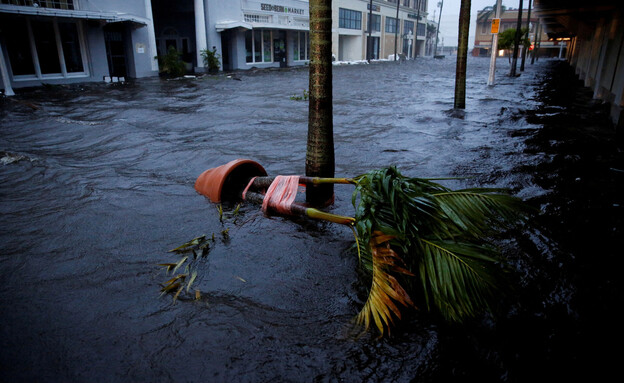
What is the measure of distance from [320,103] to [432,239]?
7.19 ft

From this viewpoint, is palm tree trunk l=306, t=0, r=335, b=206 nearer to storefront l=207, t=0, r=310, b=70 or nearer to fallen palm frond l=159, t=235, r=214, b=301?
fallen palm frond l=159, t=235, r=214, b=301

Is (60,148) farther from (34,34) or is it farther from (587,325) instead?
(34,34)

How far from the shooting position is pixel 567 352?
2.62 meters

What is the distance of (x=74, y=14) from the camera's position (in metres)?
17.7

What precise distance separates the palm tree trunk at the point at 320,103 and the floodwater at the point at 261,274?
597 mm

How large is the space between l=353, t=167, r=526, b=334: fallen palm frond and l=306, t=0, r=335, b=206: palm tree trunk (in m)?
1.41

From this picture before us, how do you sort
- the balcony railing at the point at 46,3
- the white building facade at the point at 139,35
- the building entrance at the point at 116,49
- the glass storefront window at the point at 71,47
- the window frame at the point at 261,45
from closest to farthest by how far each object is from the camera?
the balcony railing at the point at 46,3
the white building facade at the point at 139,35
the glass storefront window at the point at 71,47
the building entrance at the point at 116,49
the window frame at the point at 261,45

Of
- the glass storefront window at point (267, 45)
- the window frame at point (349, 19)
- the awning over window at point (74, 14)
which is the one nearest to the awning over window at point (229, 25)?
the glass storefront window at point (267, 45)

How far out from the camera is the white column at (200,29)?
26219 millimetres

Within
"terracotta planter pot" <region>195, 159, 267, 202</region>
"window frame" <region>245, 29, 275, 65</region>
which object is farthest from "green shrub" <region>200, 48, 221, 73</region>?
"terracotta planter pot" <region>195, 159, 267, 202</region>

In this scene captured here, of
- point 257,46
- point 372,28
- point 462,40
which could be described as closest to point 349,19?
point 372,28

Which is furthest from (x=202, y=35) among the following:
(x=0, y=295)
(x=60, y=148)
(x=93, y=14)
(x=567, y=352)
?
(x=567, y=352)

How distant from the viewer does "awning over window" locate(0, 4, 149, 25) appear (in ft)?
51.0

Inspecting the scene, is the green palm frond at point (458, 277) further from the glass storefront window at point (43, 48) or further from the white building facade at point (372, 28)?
the white building facade at point (372, 28)
